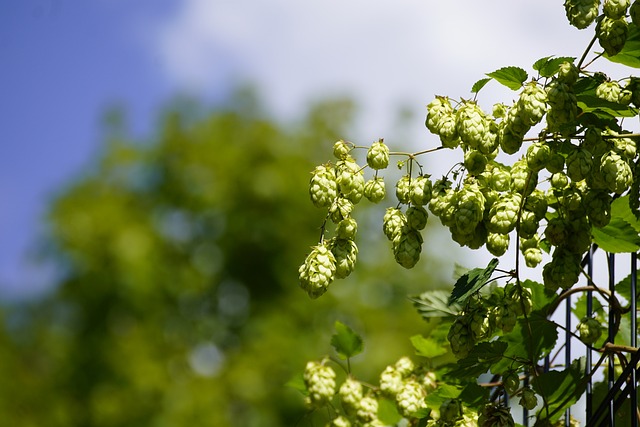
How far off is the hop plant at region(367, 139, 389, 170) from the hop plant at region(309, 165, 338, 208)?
0.09m

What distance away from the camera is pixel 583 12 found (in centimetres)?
166

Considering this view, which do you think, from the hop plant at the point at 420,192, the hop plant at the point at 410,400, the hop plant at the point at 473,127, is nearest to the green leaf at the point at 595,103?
the hop plant at the point at 473,127

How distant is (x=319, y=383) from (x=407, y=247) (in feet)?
2.69

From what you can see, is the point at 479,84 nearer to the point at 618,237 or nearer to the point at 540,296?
the point at 618,237

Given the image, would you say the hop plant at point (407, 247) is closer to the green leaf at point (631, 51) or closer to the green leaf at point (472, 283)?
the green leaf at point (472, 283)

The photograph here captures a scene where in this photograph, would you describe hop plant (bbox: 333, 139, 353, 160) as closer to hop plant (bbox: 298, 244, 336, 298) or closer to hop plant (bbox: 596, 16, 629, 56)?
hop plant (bbox: 298, 244, 336, 298)

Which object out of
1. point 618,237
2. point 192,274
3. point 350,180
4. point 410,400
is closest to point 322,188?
point 350,180

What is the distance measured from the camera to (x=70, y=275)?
2236cm

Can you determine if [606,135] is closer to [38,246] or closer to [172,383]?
[172,383]

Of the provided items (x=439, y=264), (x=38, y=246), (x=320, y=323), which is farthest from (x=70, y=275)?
(x=439, y=264)

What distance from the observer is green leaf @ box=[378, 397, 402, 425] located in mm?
2568

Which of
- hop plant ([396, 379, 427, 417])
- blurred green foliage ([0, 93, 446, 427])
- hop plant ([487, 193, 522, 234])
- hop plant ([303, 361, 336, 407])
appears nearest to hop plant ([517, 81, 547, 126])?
hop plant ([487, 193, 522, 234])

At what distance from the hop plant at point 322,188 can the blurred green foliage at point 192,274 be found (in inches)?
687

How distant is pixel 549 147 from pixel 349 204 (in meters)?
0.39
